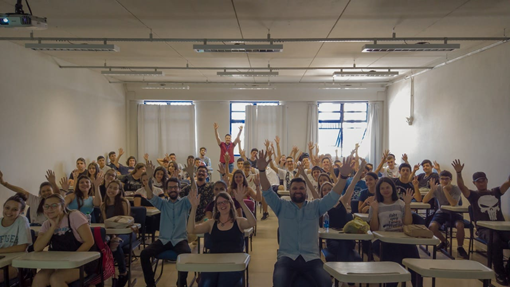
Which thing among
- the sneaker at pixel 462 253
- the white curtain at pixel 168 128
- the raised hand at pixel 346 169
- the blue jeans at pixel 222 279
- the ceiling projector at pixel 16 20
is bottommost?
the sneaker at pixel 462 253

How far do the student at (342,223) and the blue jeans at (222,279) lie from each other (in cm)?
117

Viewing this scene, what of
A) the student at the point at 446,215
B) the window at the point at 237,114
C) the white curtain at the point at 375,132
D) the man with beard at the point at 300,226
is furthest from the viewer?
the window at the point at 237,114

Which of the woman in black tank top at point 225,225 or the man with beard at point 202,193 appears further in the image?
the man with beard at point 202,193

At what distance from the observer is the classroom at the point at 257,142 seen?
3301mm

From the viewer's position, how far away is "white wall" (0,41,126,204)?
7004 millimetres

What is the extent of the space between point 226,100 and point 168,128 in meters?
2.25

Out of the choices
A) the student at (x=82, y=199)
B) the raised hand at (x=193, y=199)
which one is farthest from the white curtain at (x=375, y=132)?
the raised hand at (x=193, y=199)

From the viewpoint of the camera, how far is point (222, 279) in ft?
10.2

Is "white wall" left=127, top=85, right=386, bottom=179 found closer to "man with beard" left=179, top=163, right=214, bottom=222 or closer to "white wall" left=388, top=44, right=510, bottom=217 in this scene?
"white wall" left=388, top=44, right=510, bottom=217

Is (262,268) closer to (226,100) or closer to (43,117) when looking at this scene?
(43,117)

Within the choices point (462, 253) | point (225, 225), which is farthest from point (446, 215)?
point (225, 225)

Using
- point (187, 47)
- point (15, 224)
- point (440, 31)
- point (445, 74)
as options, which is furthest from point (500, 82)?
point (15, 224)

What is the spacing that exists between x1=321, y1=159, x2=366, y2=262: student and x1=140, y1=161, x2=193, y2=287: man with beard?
1.52m

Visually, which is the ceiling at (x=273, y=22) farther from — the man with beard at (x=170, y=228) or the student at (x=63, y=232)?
the student at (x=63, y=232)
